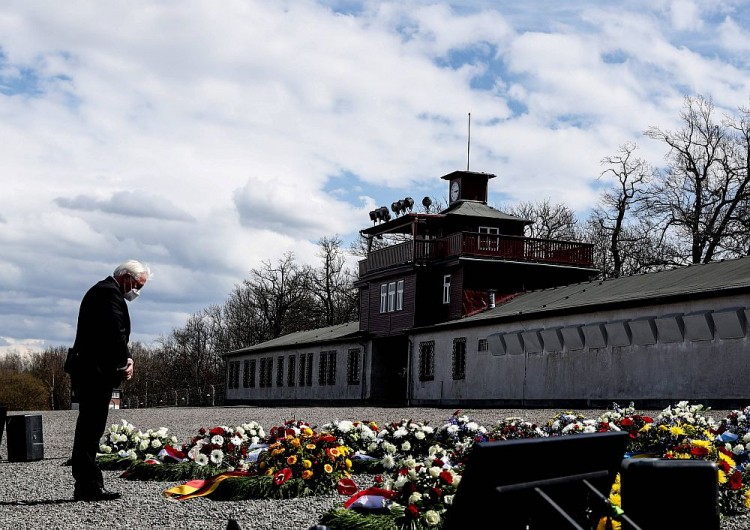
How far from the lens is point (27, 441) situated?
1311 centimetres

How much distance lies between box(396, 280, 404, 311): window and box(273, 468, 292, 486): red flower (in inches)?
1267

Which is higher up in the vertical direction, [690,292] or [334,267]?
[334,267]

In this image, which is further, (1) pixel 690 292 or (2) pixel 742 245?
(2) pixel 742 245

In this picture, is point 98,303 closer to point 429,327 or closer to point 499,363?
point 499,363

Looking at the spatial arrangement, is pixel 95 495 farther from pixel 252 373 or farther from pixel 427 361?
pixel 252 373

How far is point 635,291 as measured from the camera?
28531 mm

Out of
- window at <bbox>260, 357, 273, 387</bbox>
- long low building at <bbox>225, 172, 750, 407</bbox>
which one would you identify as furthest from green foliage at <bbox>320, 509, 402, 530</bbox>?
window at <bbox>260, 357, 273, 387</bbox>

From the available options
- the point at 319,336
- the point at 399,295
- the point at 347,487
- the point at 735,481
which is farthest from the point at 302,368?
the point at 735,481

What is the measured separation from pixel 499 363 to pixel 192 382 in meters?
51.5

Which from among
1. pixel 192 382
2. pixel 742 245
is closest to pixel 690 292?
pixel 742 245

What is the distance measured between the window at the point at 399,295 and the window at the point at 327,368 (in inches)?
241

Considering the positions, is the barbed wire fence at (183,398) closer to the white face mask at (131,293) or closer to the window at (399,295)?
the window at (399,295)

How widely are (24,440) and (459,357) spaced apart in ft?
76.8

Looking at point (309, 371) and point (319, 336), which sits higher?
point (319, 336)
